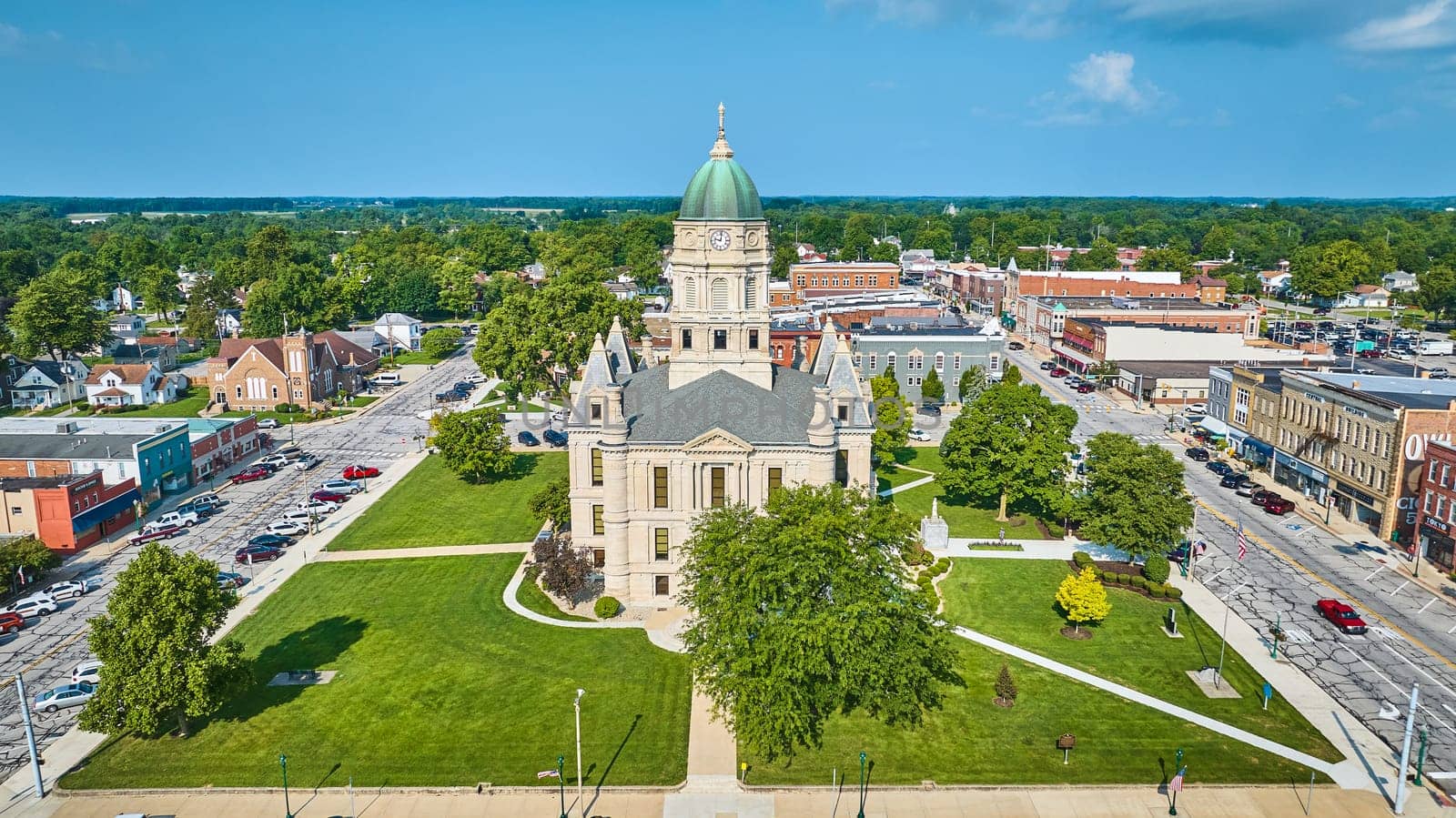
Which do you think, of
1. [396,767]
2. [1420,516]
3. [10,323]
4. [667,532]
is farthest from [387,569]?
[10,323]

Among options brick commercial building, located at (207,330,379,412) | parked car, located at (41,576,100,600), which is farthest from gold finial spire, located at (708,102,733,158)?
brick commercial building, located at (207,330,379,412)

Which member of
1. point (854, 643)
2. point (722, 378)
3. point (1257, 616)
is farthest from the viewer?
point (722, 378)

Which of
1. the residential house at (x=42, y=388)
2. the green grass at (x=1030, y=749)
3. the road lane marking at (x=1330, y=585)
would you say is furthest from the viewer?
the residential house at (x=42, y=388)

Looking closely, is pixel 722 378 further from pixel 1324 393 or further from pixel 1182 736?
pixel 1324 393

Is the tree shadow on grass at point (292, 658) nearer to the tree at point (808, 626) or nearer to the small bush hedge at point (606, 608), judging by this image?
the small bush hedge at point (606, 608)

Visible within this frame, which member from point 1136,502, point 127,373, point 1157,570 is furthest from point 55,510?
point 1157,570

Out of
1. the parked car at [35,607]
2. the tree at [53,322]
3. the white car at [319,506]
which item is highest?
the tree at [53,322]

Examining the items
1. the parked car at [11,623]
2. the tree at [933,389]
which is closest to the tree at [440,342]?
the tree at [933,389]
